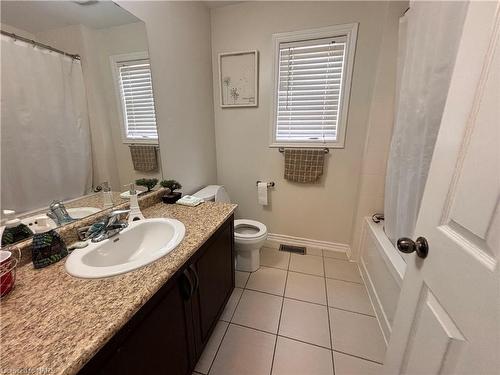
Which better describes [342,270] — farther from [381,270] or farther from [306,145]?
[306,145]

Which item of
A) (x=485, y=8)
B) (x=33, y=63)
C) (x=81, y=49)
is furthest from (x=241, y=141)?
(x=485, y=8)

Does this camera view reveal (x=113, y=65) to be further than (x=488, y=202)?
Yes

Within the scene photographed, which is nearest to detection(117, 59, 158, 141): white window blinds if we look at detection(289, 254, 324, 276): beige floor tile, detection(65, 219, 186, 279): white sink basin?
detection(65, 219, 186, 279): white sink basin

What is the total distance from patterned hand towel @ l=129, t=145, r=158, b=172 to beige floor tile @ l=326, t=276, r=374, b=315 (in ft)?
5.51

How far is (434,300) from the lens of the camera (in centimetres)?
61

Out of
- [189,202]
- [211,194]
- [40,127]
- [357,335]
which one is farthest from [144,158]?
[357,335]

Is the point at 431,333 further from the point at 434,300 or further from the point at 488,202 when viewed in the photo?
the point at 488,202

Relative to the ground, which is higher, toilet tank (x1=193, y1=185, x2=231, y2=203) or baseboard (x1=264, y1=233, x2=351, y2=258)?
toilet tank (x1=193, y1=185, x2=231, y2=203)

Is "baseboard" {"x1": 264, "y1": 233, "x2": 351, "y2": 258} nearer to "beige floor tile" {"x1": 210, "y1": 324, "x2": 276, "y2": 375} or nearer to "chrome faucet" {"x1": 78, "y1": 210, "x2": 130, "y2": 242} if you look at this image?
"beige floor tile" {"x1": 210, "y1": 324, "x2": 276, "y2": 375}

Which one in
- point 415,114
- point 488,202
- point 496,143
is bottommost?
point 488,202

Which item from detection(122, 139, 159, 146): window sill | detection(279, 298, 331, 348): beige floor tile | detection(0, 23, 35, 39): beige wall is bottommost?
detection(279, 298, 331, 348): beige floor tile

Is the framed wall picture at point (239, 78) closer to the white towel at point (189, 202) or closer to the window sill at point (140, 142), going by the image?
the window sill at point (140, 142)

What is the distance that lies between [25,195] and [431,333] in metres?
1.50

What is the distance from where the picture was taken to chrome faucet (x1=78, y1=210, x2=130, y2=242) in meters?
0.95
